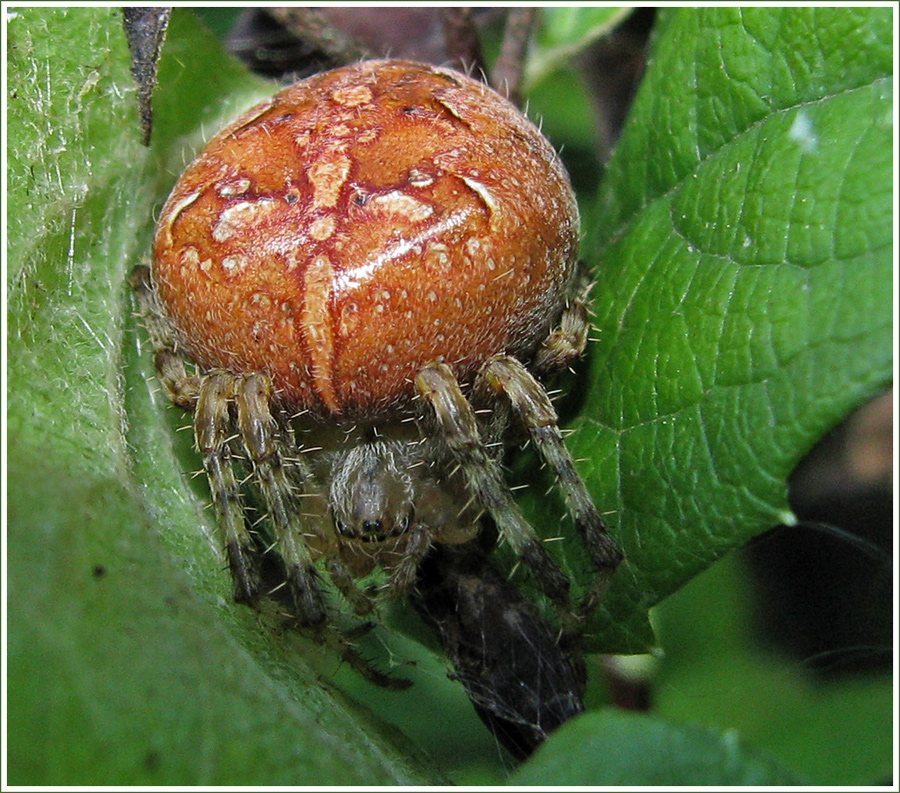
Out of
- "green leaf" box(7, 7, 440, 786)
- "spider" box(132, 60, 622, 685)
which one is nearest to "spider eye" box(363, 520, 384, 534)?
"spider" box(132, 60, 622, 685)

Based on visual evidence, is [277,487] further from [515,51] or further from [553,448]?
[515,51]

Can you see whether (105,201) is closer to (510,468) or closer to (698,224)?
(510,468)

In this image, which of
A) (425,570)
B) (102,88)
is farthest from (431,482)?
(102,88)

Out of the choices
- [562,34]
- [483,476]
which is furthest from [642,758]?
[562,34]

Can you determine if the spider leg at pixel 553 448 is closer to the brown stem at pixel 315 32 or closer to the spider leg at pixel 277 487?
the spider leg at pixel 277 487

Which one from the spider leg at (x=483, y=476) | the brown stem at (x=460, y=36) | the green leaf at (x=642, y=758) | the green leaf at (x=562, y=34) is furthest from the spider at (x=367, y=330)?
the green leaf at (x=562, y=34)
